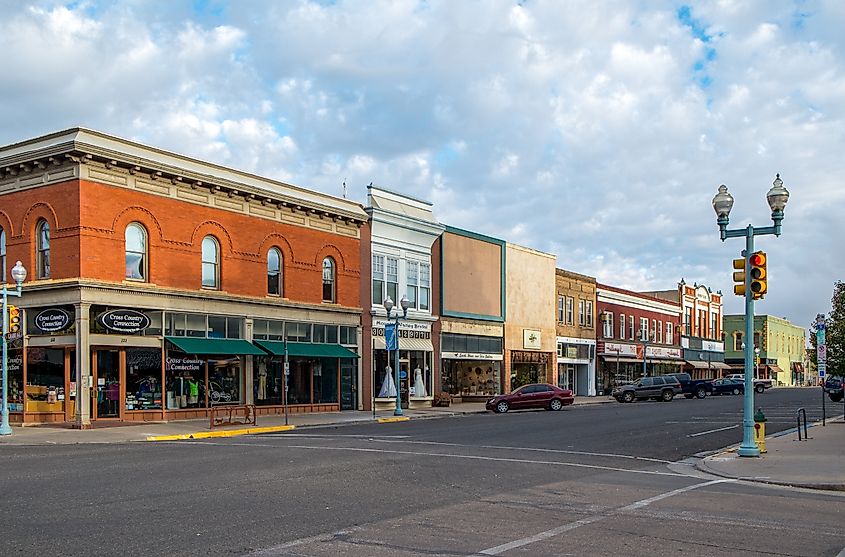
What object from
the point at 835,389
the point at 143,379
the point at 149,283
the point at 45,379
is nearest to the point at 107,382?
the point at 143,379

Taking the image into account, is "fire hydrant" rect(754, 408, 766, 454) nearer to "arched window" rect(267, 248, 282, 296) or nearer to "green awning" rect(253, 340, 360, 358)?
"green awning" rect(253, 340, 360, 358)

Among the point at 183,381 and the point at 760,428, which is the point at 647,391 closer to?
the point at 183,381

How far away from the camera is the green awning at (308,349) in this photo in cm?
3512

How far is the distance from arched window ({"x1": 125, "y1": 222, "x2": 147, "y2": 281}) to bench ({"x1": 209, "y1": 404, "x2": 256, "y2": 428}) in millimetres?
5187

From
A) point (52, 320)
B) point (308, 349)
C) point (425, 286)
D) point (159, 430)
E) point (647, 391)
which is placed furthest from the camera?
point (647, 391)

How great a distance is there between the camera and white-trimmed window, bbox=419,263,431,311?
151ft

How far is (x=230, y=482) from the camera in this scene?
14.7m

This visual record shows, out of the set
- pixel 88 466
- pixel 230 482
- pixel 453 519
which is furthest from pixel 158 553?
pixel 88 466

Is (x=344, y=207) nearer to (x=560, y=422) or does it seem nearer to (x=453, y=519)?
(x=560, y=422)

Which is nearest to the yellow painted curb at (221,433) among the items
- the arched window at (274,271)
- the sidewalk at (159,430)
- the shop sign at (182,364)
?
the sidewalk at (159,430)

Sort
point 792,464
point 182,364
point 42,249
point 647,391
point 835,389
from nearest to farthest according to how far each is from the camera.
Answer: point 792,464
point 42,249
point 182,364
point 835,389
point 647,391

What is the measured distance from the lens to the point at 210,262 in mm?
33750

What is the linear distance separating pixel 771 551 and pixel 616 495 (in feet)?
14.6

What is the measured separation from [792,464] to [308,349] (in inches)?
876
